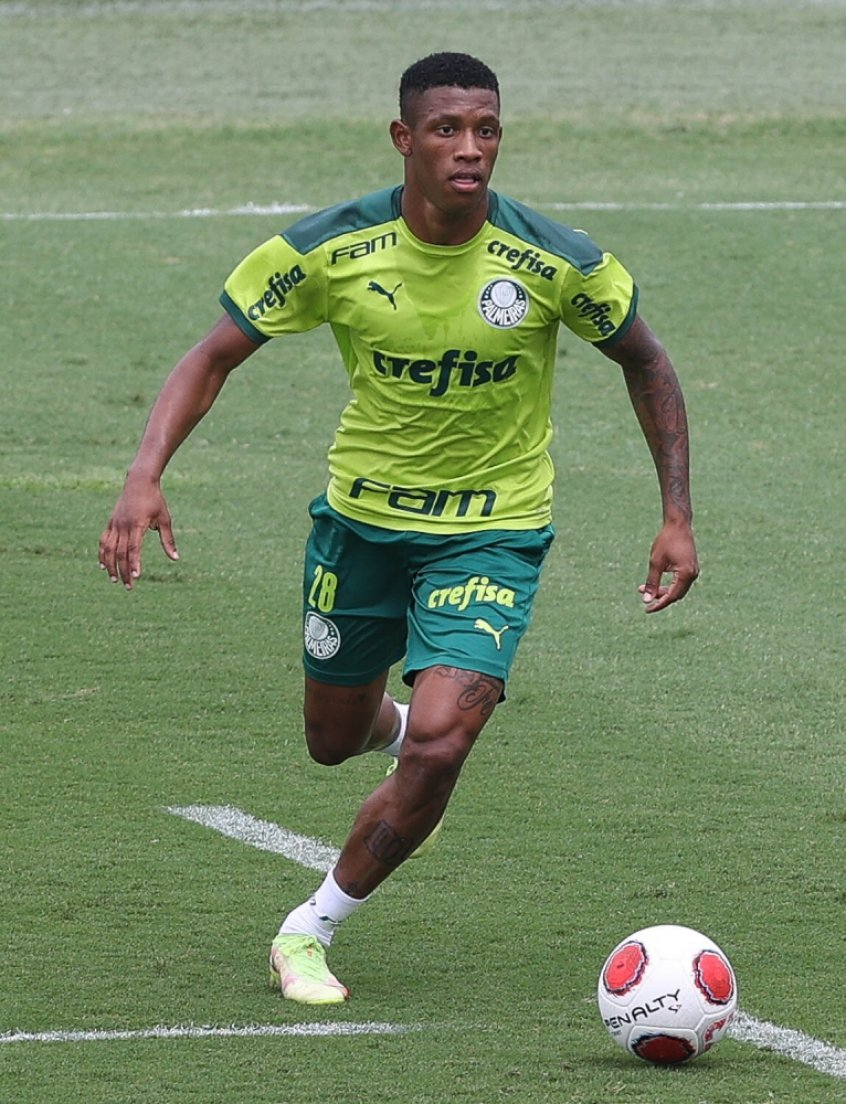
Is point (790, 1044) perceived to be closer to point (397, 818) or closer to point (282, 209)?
point (397, 818)

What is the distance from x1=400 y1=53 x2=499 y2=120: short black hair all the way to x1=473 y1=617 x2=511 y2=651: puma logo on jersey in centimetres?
129

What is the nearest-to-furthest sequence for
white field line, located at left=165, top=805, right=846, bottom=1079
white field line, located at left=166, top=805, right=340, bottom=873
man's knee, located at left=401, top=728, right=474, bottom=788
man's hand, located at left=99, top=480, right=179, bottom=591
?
white field line, located at left=165, top=805, right=846, bottom=1079
man's hand, located at left=99, top=480, right=179, bottom=591
man's knee, located at left=401, top=728, right=474, bottom=788
white field line, located at left=166, top=805, right=340, bottom=873

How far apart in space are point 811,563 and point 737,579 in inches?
18.3

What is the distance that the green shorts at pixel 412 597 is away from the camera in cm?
583

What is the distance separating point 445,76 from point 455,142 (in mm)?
185

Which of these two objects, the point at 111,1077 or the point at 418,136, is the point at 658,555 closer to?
the point at 418,136

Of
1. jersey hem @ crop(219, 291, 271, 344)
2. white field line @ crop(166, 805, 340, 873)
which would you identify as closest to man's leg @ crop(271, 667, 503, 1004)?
white field line @ crop(166, 805, 340, 873)

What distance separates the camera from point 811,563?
1056 cm

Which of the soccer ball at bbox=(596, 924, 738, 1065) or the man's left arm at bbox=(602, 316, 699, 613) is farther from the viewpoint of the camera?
the man's left arm at bbox=(602, 316, 699, 613)

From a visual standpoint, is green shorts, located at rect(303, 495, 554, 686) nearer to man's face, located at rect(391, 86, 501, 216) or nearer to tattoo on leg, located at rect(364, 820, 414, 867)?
tattoo on leg, located at rect(364, 820, 414, 867)

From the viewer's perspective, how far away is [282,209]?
19016 millimetres

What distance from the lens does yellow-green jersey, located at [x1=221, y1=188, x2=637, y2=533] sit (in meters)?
5.88

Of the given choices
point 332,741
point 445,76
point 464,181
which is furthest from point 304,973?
point 445,76

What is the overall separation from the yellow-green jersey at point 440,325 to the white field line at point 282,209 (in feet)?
41.8
